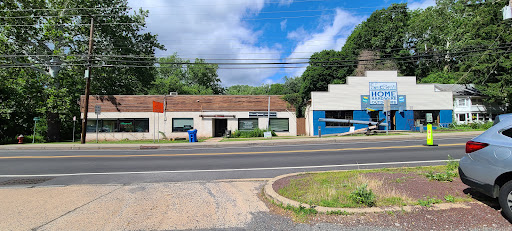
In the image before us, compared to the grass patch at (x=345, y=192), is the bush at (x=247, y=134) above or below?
above

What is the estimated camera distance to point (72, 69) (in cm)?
2398

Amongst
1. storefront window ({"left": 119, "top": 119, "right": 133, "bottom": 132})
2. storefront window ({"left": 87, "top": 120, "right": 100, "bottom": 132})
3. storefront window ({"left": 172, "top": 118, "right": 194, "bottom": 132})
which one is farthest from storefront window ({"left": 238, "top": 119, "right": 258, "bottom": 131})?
storefront window ({"left": 87, "top": 120, "right": 100, "bottom": 132})

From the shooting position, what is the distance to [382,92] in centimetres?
2486

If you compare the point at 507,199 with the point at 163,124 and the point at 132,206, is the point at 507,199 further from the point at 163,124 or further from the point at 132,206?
the point at 163,124

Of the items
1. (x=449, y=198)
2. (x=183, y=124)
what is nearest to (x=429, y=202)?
(x=449, y=198)

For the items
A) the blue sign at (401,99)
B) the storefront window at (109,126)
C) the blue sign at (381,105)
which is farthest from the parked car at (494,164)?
the storefront window at (109,126)

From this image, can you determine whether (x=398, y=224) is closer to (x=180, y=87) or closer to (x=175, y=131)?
(x=175, y=131)

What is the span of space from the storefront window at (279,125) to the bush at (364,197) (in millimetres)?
20505

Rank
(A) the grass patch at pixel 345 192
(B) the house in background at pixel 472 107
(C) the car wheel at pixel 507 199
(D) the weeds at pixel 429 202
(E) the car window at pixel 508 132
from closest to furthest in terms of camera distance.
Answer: (C) the car wheel at pixel 507 199 → (E) the car window at pixel 508 132 → (D) the weeds at pixel 429 202 → (A) the grass patch at pixel 345 192 → (B) the house in background at pixel 472 107

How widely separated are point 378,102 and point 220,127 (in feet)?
54.4

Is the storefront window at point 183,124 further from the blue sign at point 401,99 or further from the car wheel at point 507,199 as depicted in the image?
the car wheel at point 507,199

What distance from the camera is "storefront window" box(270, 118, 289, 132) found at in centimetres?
2455

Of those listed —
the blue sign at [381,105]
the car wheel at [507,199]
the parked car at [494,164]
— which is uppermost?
the blue sign at [381,105]

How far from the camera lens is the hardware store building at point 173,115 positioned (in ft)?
78.7
